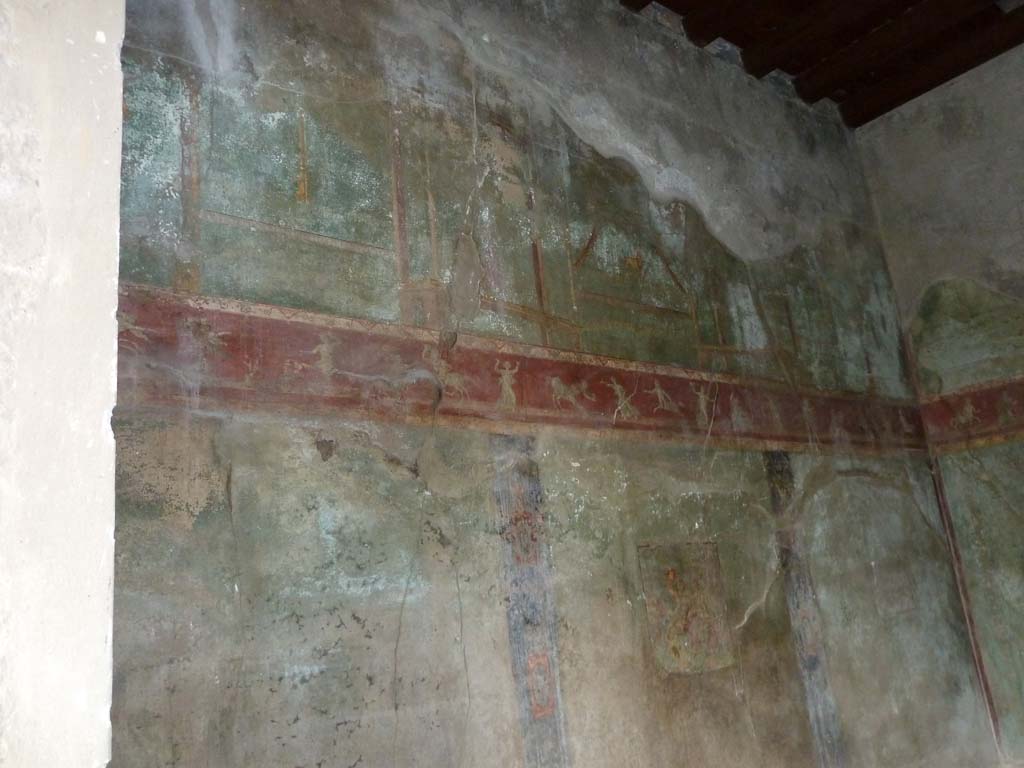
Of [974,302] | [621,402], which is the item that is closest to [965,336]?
[974,302]

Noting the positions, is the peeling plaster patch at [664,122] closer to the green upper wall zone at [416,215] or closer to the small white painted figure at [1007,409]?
the green upper wall zone at [416,215]

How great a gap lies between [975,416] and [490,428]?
3.31m

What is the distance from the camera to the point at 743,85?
5.09 m

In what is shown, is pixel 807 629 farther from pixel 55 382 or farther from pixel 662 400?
pixel 55 382

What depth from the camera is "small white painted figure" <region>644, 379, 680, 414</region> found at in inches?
148

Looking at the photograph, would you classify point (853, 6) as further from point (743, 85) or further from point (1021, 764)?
point (1021, 764)

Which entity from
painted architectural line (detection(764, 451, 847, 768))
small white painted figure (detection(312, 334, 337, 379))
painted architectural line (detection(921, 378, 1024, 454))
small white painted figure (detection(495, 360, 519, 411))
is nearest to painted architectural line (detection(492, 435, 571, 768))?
small white painted figure (detection(495, 360, 519, 411))

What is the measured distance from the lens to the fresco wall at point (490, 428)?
2.45 metres

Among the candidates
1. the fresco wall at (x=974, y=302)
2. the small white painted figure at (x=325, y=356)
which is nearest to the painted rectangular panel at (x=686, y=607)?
the small white painted figure at (x=325, y=356)

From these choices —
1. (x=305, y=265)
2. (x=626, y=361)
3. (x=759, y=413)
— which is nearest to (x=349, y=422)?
(x=305, y=265)

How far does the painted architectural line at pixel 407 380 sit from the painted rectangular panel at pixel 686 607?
510 mm

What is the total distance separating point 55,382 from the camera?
0.79 m

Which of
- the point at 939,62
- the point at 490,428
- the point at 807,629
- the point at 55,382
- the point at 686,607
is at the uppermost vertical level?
the point at 939,62

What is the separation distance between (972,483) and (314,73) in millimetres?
4128
